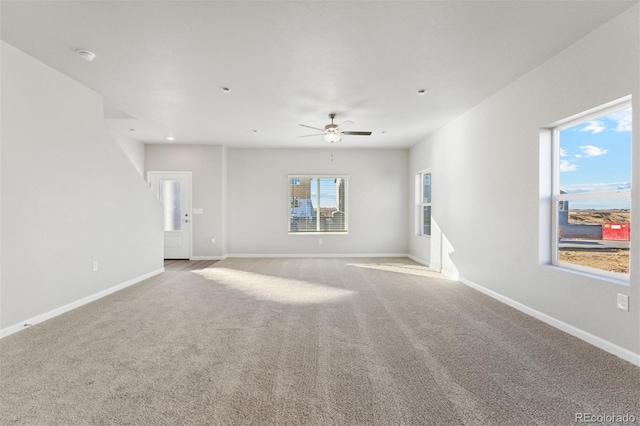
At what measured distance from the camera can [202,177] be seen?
7.29m

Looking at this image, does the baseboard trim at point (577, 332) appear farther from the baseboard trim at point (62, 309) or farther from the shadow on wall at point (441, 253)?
the baseboard trim at point (62, 309)

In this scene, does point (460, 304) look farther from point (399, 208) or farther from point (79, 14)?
point (79, 14)

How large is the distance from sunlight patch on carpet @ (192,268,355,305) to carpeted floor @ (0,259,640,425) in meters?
0.15

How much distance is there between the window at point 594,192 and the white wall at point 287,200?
4.54 meters

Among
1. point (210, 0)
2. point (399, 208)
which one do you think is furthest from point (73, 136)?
point (399, 208)

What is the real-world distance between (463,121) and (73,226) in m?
5.65

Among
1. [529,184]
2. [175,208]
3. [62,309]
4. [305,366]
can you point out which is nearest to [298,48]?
[305,366]

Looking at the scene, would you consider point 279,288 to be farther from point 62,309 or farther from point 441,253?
point 441,253

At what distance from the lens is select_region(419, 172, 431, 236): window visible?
686 centimetres

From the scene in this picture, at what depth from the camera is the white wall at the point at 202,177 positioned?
23.9 feet

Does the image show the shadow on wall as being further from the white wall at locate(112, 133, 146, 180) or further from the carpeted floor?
the white wall at locate(112, 133, 146, 180)

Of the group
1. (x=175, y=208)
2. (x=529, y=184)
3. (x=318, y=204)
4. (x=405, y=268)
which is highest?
(x=529, y=184)

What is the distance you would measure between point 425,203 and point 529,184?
3533mm

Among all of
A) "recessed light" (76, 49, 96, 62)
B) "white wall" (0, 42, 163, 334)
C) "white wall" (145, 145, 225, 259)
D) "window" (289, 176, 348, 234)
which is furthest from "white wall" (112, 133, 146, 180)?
"recessed light" (76, 49, 96, 62)
